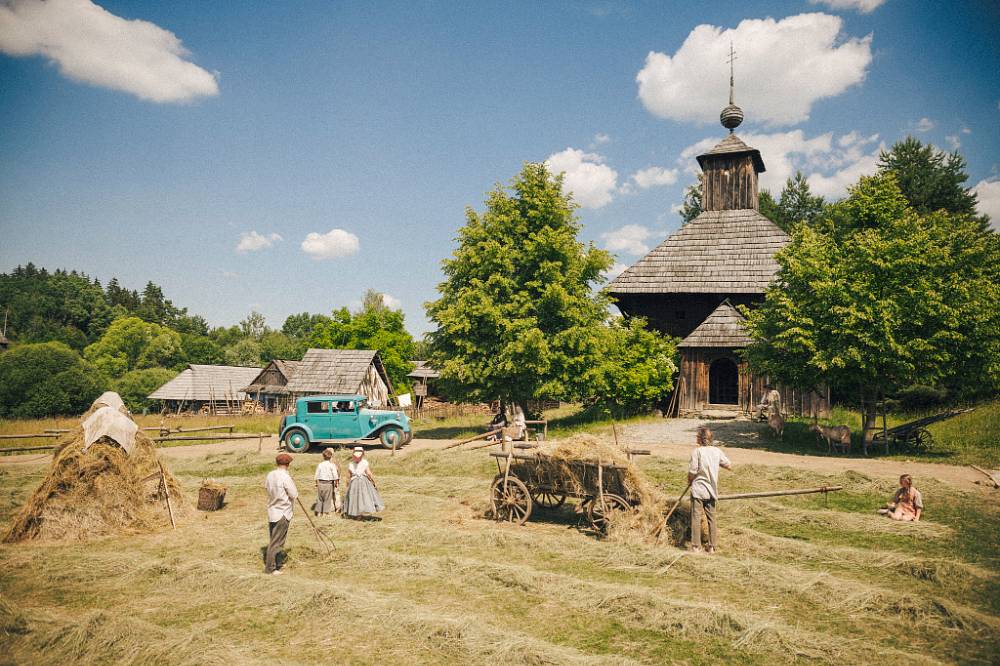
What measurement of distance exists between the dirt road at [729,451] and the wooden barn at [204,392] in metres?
24.6

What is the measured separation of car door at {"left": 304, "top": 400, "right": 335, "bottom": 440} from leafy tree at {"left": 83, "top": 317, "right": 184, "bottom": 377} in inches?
2531

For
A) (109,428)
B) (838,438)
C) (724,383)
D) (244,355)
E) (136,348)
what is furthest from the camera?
(244,355)

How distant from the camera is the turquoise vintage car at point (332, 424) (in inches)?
847

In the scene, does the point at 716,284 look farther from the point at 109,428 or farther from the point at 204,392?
the point at 204,392

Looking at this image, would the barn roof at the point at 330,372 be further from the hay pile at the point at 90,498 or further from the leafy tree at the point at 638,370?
the hay pile at the point at 90,498

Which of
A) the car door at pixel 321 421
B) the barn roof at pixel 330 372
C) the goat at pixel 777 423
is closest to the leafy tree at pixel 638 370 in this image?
the goat at pixel 777 423

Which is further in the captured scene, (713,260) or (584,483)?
(713,260)

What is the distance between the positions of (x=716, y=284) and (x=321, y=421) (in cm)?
2000

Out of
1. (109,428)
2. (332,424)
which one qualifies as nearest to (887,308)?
(332,424)

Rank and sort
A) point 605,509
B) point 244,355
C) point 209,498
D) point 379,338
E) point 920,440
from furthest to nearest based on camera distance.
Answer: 1. point 244,355
2. point 379,338
3. point 920,440
4. point 209,498
5. point 605,509

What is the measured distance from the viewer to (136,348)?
7831 cm

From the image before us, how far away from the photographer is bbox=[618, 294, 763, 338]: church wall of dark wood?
99.0 ft

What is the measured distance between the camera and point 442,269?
1008 inches

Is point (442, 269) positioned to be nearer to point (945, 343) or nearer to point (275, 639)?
point (945, 343)
